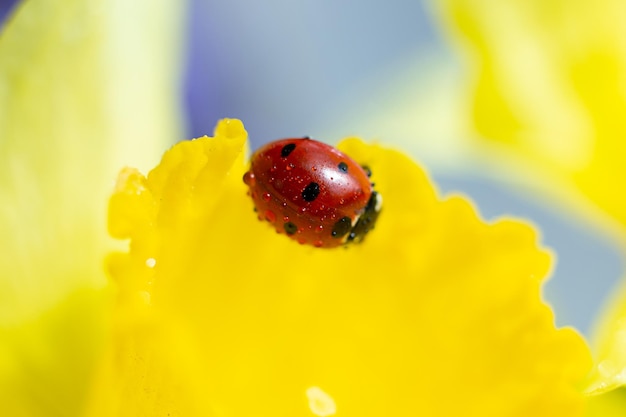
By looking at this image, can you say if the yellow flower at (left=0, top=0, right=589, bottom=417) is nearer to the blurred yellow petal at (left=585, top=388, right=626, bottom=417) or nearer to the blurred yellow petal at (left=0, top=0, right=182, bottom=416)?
the blurred yellow petal at (left=0, top=0, right=182, bottom=416)

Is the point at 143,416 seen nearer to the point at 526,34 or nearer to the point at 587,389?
the point at 587,389

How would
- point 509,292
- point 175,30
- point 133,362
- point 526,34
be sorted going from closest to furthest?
point 133,362
point 509,292
point 175,30
point 526,34

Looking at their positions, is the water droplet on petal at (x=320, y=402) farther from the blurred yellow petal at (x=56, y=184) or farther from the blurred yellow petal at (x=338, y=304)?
the blurred yellow petal at (x=56, y=184)

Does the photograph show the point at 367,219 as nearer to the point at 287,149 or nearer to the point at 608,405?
the point at 287,149

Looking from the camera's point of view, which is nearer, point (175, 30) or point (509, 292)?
point (509, 292)

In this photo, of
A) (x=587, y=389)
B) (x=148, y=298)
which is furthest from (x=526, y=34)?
(x=148, y=298)

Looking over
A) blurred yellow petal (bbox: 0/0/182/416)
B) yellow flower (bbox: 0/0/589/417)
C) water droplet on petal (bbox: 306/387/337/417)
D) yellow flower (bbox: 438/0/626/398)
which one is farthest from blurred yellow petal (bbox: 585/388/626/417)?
blurred yellow petal (bbox: 0/0/182/416)
